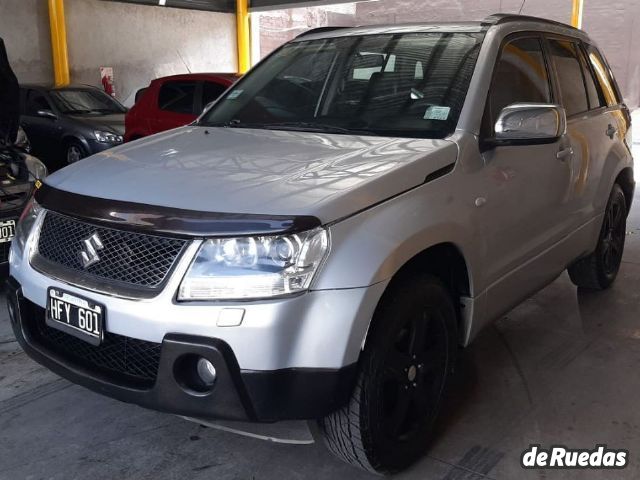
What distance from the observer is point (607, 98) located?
418cm

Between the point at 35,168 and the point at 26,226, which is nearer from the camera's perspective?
the point at 26,226

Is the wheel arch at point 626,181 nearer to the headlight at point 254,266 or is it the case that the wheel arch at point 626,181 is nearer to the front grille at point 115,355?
the headlight at point 254,266

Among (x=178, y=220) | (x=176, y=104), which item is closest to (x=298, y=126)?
(x=178, y=220)

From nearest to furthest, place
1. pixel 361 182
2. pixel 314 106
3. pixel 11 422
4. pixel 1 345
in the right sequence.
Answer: pixel 361 182, pixel 11 422, pixel 314 106, pixel 1 345

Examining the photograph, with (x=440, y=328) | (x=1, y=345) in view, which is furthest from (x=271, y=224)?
(x=1, y=345)

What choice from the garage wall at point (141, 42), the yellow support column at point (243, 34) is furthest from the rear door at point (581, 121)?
the yellow support column at point (243, 34)

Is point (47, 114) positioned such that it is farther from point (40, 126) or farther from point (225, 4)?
point (225, 4)

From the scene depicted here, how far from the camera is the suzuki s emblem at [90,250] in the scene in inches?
88.0

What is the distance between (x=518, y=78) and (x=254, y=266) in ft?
6.00

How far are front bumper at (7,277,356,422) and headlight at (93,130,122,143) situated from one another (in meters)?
7.70

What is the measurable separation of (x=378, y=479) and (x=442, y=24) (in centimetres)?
209

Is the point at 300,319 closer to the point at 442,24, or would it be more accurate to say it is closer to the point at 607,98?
the point at 442,24

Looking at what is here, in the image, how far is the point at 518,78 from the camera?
319cm

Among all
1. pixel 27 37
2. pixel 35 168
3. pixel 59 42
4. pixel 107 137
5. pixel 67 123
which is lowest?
pixel 107 137
